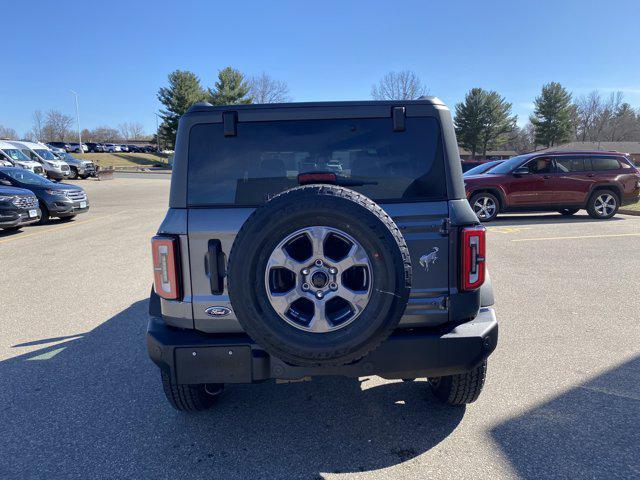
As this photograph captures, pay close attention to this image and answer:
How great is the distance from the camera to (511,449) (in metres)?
2.65

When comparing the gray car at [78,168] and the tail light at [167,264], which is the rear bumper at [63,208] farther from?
the gray car at [78,168]

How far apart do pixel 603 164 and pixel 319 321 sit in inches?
507

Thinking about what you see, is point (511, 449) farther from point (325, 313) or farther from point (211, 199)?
point (211, 199)

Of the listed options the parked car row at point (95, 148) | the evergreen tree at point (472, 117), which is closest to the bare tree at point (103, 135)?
the parked car row at point (95, 148)

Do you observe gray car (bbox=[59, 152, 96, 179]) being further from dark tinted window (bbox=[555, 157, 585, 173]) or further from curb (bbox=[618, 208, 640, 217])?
curb (bbox=[618, 208, 640, 217])

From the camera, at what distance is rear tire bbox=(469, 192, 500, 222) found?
1198 cm

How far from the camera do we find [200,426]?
2.96 m

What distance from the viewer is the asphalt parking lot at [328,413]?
2549mm

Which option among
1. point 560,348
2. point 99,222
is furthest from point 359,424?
point 99,222

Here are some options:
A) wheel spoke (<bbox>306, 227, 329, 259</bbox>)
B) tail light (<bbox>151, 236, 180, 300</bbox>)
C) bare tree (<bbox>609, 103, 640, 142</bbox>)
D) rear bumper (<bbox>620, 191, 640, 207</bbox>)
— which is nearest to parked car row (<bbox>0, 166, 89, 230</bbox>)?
tail light (<bbox>151, 236, 180, 300</bbox>)

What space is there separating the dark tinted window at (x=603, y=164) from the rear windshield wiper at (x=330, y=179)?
Result: 12041mm

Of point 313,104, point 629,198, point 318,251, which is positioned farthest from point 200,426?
point 629,198

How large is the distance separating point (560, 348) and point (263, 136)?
3314 millimetres

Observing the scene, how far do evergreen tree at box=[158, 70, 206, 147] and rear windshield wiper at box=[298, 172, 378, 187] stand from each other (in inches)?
2656
